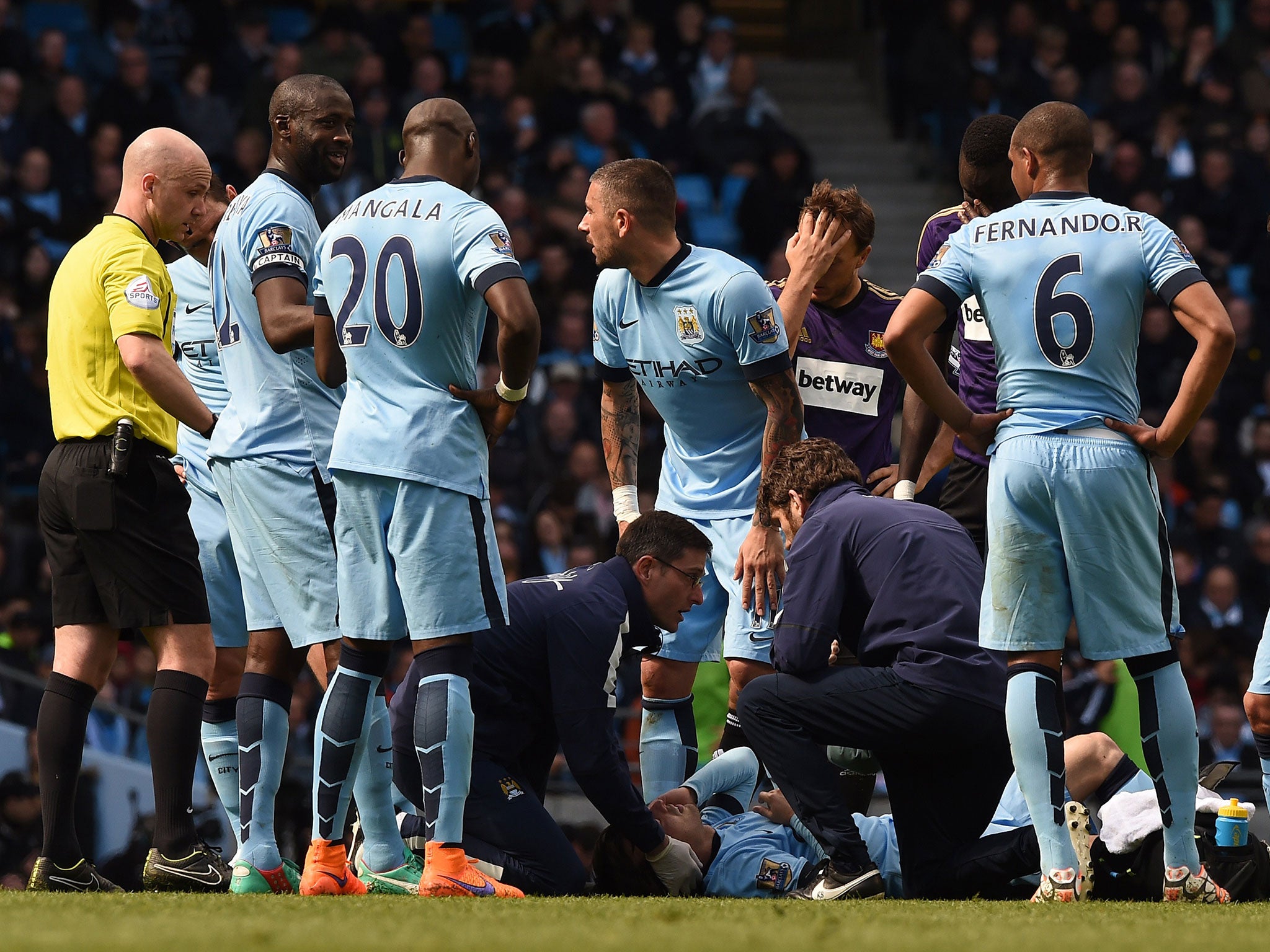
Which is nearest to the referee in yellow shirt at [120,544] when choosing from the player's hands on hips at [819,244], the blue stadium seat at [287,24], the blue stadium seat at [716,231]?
the player's hands on hips at [819,244]

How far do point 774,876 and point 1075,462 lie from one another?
177cm

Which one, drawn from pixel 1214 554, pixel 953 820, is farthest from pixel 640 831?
pixel 1214 554

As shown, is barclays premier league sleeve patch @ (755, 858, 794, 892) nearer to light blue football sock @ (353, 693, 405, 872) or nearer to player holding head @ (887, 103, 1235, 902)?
player holding head @ (887, 103, 1235, 902)

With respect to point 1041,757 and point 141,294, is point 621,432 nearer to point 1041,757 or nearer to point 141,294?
point 141,294

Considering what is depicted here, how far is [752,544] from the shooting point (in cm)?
581

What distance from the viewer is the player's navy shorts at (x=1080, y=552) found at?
4773 mm

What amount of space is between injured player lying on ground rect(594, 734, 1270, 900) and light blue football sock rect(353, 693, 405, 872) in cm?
73

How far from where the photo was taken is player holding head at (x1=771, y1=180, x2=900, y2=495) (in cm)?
629

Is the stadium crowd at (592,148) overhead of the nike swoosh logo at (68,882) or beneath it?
overhead

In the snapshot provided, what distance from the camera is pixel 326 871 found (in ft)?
16.2

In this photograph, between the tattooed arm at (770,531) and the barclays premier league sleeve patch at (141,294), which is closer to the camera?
the barclays premier league sleeve patch at (141,294)

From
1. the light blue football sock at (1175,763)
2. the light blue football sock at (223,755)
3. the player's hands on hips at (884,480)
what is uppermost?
the player's hands on hips at (884,480)

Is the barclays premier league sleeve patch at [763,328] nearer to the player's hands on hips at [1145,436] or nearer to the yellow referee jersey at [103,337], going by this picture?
the player's hands on hips at [1145,436]

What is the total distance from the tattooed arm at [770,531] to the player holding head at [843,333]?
427mm
